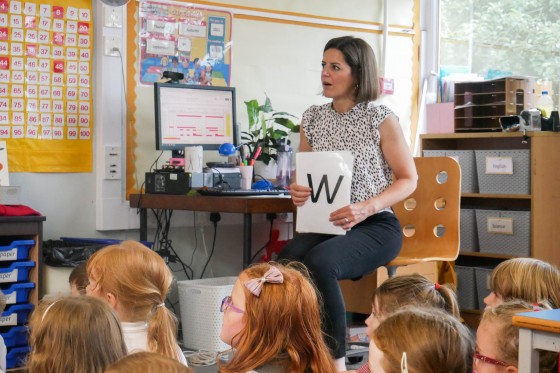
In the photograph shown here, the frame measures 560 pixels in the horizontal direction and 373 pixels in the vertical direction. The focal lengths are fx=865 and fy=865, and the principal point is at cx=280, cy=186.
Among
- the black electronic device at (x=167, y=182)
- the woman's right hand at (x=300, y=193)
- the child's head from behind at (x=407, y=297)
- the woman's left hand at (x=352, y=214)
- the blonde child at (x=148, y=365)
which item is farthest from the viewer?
the black electronic device at (x=167, y=182)

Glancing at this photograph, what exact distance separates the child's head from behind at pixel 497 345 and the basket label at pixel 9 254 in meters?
2.34

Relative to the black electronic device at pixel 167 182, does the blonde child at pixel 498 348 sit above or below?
below

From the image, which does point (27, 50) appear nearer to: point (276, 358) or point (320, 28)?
point (320, 28)

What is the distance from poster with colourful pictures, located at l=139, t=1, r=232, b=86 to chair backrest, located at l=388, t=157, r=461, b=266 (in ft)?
4.36

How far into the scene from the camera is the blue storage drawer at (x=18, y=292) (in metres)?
3.65

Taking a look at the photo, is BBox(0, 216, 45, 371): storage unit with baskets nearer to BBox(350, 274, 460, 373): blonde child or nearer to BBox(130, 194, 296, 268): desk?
BBox(130, 194, 296, 268): desk

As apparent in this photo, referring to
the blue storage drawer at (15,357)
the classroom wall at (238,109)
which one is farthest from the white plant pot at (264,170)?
the blue storage drawer at (15,357)

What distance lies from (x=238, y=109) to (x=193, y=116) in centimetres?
55

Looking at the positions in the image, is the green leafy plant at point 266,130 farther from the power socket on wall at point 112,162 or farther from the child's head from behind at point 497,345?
the child's head from behind at point 497,345

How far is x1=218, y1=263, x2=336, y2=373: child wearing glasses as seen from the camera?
6.21ft

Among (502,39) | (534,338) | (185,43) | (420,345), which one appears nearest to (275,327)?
(420,345)

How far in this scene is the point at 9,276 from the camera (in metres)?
3.66

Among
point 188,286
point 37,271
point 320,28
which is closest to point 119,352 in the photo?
point 37,271

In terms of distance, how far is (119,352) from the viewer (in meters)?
1.70
